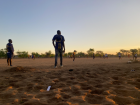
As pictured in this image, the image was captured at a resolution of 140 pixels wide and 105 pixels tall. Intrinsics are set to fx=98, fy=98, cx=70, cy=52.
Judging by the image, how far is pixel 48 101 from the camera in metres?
1.66

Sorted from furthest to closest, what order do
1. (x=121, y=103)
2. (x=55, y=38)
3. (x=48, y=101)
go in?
1. (x=55, y=38)
2. (x=48, y=101)
3. (x=121, y=103)

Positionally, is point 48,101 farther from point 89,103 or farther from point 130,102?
point 130,102

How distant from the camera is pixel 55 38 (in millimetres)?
5895

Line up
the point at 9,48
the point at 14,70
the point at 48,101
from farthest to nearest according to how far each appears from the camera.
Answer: the point at 9,48
the point at 14,70
the point at 48,101

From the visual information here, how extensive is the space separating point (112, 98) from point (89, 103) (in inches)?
17.5

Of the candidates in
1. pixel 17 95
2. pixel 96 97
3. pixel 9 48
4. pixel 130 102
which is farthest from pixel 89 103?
pixel 9 48

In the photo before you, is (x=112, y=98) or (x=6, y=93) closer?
(x=112, y=98)

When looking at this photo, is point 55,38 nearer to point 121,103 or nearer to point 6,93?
point 6,93

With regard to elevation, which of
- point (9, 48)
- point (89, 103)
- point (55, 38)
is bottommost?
point (89, 103)

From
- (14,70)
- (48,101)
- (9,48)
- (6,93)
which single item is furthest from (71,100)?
(9,48)

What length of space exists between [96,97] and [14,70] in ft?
12.5

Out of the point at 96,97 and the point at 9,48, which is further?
the point at 9,48

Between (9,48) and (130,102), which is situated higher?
(9,48)

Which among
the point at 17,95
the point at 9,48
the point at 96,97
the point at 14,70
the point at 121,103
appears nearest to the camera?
the point at 121,103
